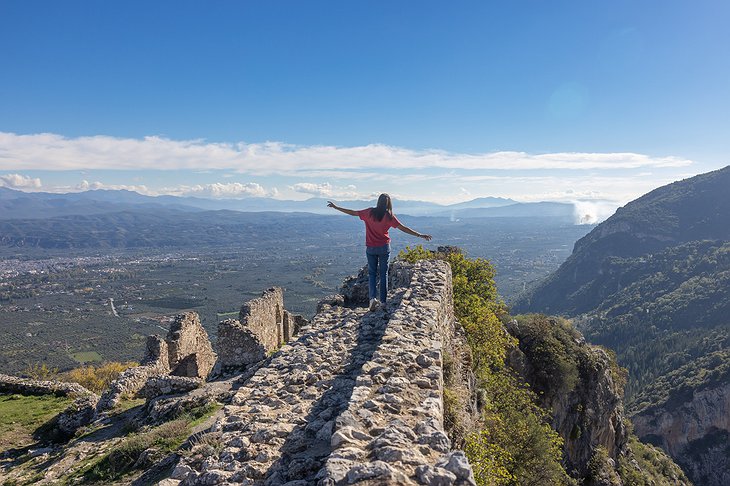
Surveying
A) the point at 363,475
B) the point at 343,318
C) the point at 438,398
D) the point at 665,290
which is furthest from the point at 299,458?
the point at 665,290

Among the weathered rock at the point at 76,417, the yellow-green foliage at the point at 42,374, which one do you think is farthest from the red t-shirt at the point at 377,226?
the yellow-green foliage at the point at 42,374

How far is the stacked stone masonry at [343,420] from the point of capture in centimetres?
385

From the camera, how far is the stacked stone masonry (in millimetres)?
3846

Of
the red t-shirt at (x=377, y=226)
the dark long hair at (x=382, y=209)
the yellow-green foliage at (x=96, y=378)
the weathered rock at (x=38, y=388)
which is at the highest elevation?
the dark long hair at (x=382, y=209)

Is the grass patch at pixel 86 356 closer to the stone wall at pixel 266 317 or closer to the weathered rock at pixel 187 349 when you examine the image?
the stone wall at pixel 266 317

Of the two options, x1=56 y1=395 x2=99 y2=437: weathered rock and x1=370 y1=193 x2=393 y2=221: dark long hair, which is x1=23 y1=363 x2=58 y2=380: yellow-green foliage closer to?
x1=56 y1=395 x2=99 y2=437: weathered rock

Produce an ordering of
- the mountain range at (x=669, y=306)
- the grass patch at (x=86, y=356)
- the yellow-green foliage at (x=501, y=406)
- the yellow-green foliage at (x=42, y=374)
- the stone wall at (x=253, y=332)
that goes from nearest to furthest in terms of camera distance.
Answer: the stone wall at (x=253, y=332)
the yellow-green foliage at (x=501, y=406)
the yellow-green foliage at (x=42, y=374)
the grass patch at (x=86, y=356)
the mountain range at (x=669, y=306)

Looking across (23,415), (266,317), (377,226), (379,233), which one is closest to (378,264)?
(379,233)

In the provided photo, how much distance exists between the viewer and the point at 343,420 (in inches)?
179

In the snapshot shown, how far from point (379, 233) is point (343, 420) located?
7.31 meters

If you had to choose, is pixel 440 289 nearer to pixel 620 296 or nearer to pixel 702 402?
pixel 702 402

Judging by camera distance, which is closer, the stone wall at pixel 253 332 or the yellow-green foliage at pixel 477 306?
the stone wall at pixel 253 332

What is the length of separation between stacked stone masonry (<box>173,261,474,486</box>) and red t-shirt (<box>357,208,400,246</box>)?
3.20 meters

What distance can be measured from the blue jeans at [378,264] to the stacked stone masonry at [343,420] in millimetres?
3405
